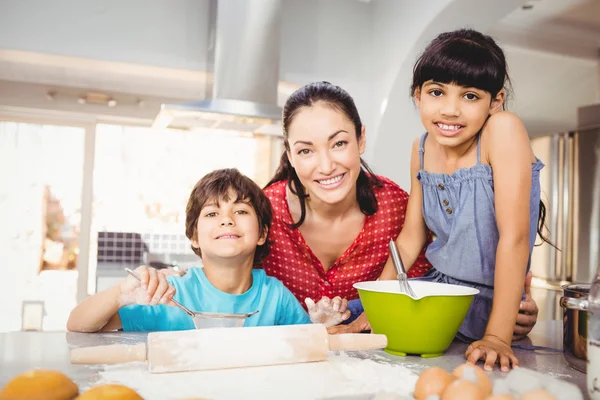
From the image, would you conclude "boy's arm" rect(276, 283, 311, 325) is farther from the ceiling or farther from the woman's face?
the ceiling

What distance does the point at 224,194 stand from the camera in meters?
1.15

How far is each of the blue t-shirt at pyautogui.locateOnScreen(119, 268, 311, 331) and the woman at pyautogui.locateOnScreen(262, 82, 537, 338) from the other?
21cm

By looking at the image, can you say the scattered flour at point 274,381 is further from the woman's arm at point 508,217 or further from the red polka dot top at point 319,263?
the red polka dot top at point 319,263

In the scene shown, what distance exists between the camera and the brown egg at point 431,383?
1.99 feet

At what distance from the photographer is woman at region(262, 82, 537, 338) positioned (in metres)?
1.26

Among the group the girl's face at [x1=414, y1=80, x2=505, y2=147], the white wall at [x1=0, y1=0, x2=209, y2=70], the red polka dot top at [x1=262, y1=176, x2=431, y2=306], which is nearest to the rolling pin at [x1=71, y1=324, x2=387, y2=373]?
the girl's face at [x1=414, y1=80, x2=505, y2=147]

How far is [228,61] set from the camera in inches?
103

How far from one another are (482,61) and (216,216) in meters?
0.61

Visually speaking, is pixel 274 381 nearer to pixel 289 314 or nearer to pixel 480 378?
pixel 480 378

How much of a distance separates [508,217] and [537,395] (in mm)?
424

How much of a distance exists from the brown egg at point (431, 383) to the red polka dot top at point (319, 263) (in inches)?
30.3

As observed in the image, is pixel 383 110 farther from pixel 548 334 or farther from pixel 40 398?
pixel 40 398

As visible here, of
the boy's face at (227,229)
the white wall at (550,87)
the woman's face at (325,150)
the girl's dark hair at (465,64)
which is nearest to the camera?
the girl's dark hair at (465,64)

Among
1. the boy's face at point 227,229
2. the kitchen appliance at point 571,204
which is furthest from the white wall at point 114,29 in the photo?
the kitchen appliance at point 571,204
